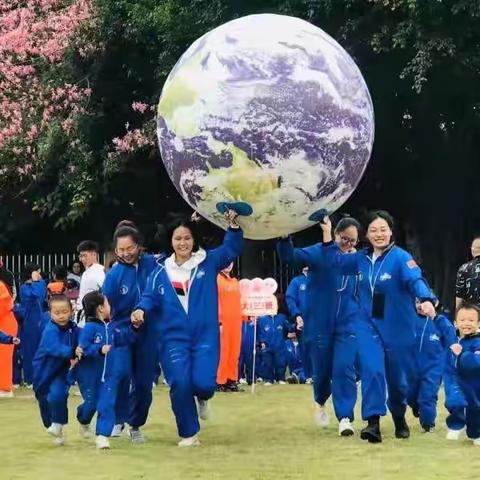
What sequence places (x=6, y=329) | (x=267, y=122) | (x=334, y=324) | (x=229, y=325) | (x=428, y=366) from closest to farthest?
(x=267, y=122), (x=334, y=324), (x=428, y=366), (x=6, y=329), (x=229, y=325)

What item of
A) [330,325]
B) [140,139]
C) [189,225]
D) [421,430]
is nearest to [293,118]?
[189,225]

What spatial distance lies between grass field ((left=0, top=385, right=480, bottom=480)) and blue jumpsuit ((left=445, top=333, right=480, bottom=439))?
174 mm

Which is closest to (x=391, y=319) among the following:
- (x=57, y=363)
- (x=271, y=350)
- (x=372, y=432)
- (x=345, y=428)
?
(x=372, y=432)

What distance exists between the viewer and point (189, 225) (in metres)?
8.60

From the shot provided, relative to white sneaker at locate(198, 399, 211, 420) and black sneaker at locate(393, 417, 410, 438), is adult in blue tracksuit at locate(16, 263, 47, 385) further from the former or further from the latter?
black sneaker at locate(393, 417, 410, 438)

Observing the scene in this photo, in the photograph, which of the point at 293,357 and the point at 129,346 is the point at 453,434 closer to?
the point at 129,346

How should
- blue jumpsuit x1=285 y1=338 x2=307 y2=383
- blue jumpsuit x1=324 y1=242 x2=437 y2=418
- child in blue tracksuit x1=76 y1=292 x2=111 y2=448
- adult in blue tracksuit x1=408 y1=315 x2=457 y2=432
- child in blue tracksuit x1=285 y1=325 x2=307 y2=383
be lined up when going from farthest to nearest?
blue jumpsuit x1=285 y1=338 x2=307 y2=383, child in blue tracksuit x1=285 y1=325 x2=307 y2=383, adult in blue tracksuit x1=408 y1=315 x2=457 y2=432, child in blue tracksuit x1=76 y1=292 x2=111 y2=448, blue jumpsuit x1=324 y1=242 x2=437 y2=418

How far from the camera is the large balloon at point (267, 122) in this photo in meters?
7.28

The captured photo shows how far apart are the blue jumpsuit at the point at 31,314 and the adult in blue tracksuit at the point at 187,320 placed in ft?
20.2

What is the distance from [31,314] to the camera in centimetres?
1447

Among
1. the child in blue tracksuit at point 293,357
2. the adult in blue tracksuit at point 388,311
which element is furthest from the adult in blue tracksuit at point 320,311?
the child in blue tracksuit at point 293,357

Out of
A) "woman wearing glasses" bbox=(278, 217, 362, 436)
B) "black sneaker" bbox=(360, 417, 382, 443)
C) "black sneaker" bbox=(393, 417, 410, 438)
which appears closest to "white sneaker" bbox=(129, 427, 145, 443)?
"woman wearing glasses" bbox=(278, 217, 362, 436)

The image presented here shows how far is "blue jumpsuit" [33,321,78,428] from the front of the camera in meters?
8.66

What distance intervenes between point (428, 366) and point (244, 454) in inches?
85.2
